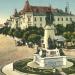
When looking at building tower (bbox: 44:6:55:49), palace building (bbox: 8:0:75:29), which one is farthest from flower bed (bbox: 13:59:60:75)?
palace building (bbox: 8:0:75:29)

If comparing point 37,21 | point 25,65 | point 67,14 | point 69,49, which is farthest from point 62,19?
point 25,65

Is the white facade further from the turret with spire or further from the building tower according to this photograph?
the building tower

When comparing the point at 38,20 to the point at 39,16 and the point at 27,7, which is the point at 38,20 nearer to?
the point at 39,16

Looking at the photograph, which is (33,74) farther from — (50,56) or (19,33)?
(19,33)

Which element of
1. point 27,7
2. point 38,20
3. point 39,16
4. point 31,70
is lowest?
point 31,70

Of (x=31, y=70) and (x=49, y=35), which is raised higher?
(x=49, y=35)

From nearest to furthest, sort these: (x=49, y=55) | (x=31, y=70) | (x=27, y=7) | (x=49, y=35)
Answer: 1. (x=31, y=70)
2. (x=49, y=55)
3. (x=49, y=35)
4. (x=27, y=7)

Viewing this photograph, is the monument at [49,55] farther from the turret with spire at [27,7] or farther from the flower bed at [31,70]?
the turret with spire at [27,7]

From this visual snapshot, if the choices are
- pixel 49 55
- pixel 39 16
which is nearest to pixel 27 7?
pixel 39 16

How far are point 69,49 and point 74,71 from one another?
75.1 ft

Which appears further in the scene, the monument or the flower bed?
the monument

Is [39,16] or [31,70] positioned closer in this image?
[31,70]

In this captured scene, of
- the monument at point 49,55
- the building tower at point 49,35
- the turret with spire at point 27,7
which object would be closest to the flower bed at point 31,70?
the monument at point 49,55

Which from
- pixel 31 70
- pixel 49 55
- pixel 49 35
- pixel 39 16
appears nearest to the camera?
pixel 31 70
